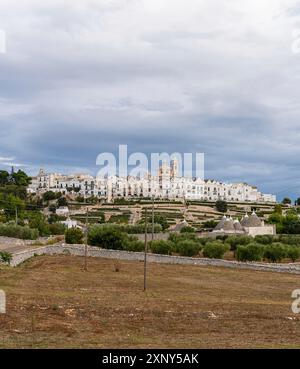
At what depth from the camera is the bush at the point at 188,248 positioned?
5891 centimetres

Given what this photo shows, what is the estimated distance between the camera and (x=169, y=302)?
2436 centimetres

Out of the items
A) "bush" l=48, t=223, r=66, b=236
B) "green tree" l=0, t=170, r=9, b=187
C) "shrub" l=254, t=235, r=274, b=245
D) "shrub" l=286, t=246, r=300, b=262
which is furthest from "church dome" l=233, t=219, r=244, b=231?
"green tree" l=0, t=170, r=9, b=187

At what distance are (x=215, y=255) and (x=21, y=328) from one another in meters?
41.7

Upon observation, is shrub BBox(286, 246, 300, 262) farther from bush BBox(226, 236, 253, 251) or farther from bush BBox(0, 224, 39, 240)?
bush BBox(0, 224, 39, 240)

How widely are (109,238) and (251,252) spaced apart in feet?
55.7

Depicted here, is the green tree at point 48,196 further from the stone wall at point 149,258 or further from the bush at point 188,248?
the bush at point 188,248

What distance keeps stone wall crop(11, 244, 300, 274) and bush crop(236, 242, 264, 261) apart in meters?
4.55

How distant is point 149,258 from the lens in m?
54.3

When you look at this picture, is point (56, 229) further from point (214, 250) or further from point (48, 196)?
point (48, 196)

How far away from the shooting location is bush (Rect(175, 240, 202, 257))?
58.9 m

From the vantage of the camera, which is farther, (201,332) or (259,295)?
(259,295)

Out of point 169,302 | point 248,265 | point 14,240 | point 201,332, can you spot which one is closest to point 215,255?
point 248,265
